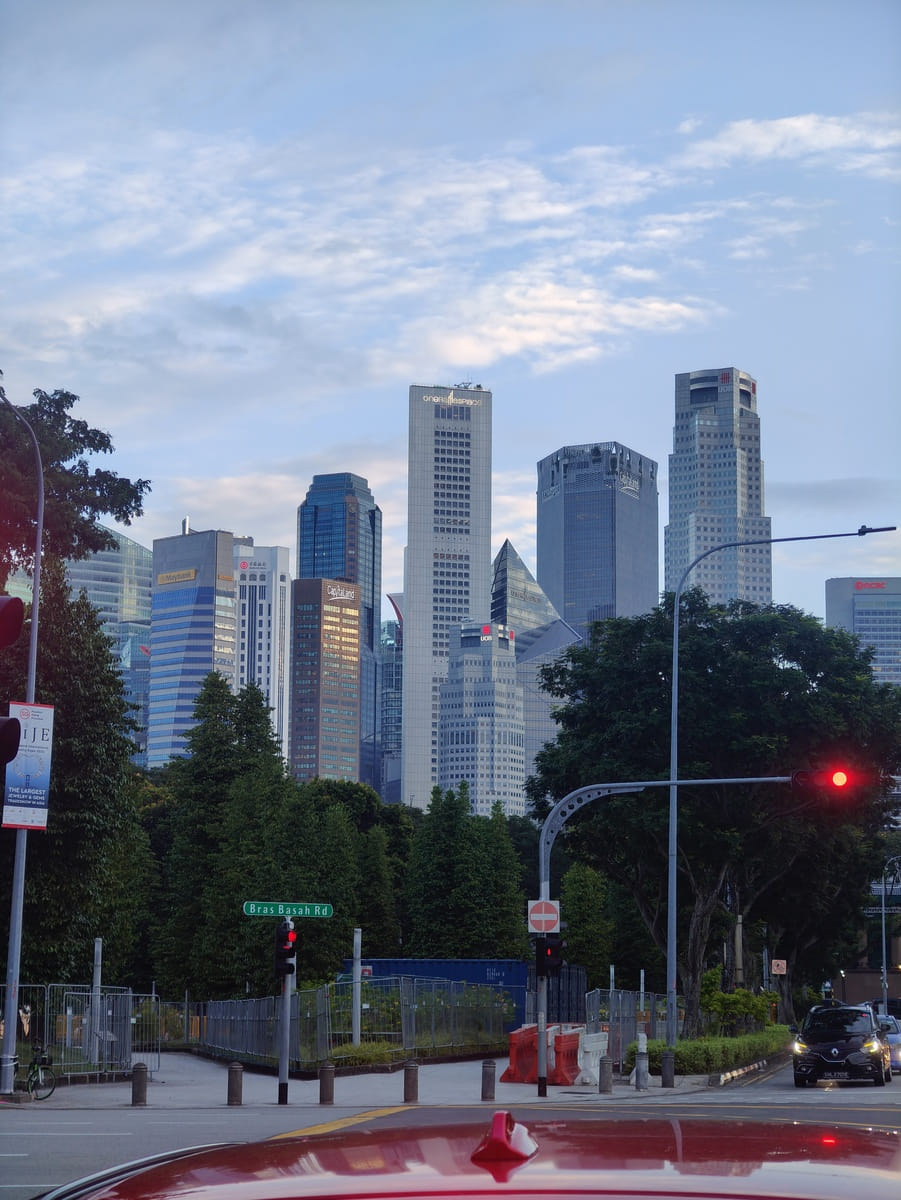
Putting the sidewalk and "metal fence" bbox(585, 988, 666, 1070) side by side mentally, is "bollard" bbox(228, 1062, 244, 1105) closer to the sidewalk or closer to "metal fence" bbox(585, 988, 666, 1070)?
the sidewalk

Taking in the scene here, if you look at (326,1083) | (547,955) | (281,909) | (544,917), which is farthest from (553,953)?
(281,909)

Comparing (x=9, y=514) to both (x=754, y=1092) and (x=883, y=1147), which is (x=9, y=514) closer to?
(x=754, y=1092)

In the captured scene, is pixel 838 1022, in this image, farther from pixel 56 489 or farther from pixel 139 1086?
pixel 56 489

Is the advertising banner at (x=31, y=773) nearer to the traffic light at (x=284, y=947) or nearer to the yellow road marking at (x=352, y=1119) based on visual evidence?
the traffic light at (x=284, y=947)

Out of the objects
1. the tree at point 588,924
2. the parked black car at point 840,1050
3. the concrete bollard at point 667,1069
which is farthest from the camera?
the tree at point 588,924

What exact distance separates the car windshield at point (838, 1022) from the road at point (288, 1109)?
1268 millimetres

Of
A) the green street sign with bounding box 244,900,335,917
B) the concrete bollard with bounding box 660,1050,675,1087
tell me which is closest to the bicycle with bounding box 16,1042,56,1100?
the green street sign with bounding box 244,900,335,917

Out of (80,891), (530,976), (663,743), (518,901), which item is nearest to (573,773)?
(663,743)

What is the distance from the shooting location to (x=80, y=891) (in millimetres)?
38219

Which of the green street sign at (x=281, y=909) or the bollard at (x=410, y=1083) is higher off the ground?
the green street sign at (x=281, y=909)

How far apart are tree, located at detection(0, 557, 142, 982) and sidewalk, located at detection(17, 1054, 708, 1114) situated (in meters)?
4.35

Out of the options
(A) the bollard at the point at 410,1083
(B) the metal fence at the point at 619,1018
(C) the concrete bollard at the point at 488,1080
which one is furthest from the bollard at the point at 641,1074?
(A) the bollard at the point at 410,1083

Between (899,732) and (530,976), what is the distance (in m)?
15.4

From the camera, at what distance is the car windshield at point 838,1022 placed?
116 ft
